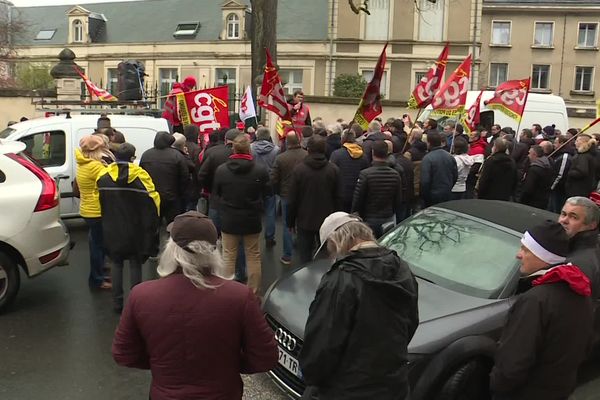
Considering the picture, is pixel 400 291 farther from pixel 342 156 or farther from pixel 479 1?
pixel 479 1

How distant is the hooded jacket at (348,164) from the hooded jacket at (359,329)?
16.9 feet

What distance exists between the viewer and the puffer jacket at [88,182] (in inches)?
253

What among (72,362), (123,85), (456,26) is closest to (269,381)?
(72,362)

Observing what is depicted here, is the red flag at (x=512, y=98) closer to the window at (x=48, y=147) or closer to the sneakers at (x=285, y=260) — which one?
the sneakers at (x=285, y=260)

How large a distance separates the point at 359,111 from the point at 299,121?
4.24 metres

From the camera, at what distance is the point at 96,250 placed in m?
6.84

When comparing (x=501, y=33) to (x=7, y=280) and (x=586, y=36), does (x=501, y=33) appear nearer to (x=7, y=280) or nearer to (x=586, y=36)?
(x=586, y=36)

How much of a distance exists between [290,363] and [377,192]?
10.3ft

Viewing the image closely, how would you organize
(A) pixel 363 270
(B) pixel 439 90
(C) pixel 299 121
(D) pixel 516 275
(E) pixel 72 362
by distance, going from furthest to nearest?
(C) pixel 299 121, (B) pixel 439 90, (E) pixel 72 362, (D) pixel 516 275, (A) pixel 363 270

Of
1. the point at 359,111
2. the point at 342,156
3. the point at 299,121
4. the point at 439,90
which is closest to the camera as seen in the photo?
the point at 342,156

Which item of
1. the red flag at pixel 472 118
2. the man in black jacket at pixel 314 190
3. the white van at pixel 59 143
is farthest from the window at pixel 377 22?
the man in black jacket at pixel 314 190

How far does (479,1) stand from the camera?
37.6 meters

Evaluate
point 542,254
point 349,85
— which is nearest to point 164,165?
point 542,254

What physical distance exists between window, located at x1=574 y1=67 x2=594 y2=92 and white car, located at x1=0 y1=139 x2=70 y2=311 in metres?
44.3
